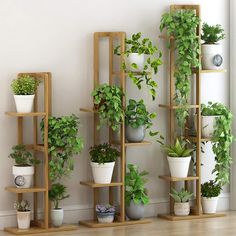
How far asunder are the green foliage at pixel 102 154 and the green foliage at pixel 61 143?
18cm

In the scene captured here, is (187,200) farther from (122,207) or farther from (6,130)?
(6,130)

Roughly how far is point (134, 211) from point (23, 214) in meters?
0.90

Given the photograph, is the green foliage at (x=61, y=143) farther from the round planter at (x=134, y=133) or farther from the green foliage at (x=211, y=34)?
the green foliage at (x=211, y=34)

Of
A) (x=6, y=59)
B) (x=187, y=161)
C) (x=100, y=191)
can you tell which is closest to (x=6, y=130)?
(x=6, y=59)

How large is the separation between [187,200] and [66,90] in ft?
4.42

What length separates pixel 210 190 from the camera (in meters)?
6.65

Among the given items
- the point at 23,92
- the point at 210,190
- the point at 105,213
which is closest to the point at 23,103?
the point at 23,92

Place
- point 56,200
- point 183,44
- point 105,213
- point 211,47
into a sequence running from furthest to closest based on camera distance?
1. point 211,47
2. point 183,44
3. point 105,213
4. point 56,200

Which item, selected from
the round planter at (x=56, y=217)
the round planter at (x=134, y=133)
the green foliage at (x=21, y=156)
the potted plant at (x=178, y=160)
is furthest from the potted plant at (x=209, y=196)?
the green foliage at (x=21, y=156)

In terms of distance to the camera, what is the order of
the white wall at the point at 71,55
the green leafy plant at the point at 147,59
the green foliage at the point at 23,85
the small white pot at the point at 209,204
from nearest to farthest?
the green foliage at the point at 23,85 < the white wall at the point at 71,55 < the green leafy plant at the point at 147,59 < the small white pot at the point at 209,204

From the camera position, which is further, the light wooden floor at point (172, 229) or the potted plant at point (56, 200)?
the potted plant at point (56, 200)

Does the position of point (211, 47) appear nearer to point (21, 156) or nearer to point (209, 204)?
point (209, 204)

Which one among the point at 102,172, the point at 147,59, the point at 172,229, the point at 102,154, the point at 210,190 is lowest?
the point at 172,229

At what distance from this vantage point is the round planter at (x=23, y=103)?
19.3ft
